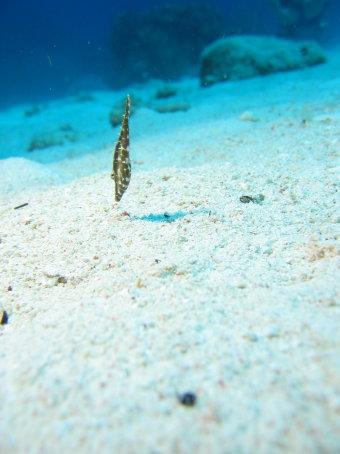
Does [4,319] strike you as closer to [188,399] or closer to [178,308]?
[178,308]

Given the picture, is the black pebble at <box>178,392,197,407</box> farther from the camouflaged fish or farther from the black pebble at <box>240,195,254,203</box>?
the black pebble at <box>240,195,254,203</box>

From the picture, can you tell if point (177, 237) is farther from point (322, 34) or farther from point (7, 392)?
point (322, 34)

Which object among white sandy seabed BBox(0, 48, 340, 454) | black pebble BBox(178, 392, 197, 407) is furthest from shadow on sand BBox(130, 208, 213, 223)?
black pebble BBox(178, 392, 197, 407)

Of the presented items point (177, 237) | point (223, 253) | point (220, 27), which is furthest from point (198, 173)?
point (220, 27)

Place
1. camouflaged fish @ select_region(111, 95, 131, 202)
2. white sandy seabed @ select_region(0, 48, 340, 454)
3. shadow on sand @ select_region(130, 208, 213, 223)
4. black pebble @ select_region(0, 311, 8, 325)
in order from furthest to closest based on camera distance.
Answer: shadow on sand @ select_region(130, 208, 213, 223) → camouflaged fish @ select_region(111, 95, 131, 202) → black pebble @ select_region(0, 311, 8, 325) → white sandy seabed @ select_region(0, 48, 340, 454)

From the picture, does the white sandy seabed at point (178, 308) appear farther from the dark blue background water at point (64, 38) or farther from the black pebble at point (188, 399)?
the dark blue background water at point (64, 38)

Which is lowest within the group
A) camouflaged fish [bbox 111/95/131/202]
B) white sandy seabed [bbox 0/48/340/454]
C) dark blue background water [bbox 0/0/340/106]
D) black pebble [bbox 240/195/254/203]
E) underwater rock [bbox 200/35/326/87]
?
white sandy seabed [bbox 0/48/340/454]

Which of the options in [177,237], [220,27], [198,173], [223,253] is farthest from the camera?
[220,27]
